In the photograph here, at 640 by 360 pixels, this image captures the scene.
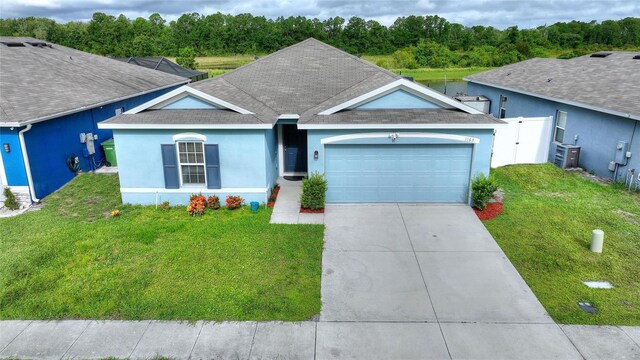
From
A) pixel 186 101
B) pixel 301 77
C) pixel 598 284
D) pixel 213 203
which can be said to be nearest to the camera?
pixel 598 284

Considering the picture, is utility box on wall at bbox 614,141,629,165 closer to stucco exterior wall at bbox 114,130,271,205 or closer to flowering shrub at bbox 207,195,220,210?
stucco exterior wall at bbox 114,130,271,205

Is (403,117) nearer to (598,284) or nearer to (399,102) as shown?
(399,102)

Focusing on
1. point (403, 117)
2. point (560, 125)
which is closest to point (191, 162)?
point (403, 117)

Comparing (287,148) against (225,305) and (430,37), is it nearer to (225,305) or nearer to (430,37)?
(225,305)

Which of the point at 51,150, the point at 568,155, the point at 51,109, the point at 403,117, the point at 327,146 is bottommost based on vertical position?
the point at 568,155

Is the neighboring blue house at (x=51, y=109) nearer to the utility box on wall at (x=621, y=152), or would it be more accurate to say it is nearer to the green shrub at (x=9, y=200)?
the green shrub at (x=9, y=200)

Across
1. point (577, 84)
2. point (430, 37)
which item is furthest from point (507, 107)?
point (430, 37)

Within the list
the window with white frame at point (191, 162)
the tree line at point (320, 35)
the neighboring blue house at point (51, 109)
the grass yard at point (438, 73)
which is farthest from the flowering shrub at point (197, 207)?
the tree line at point (320, 35)
